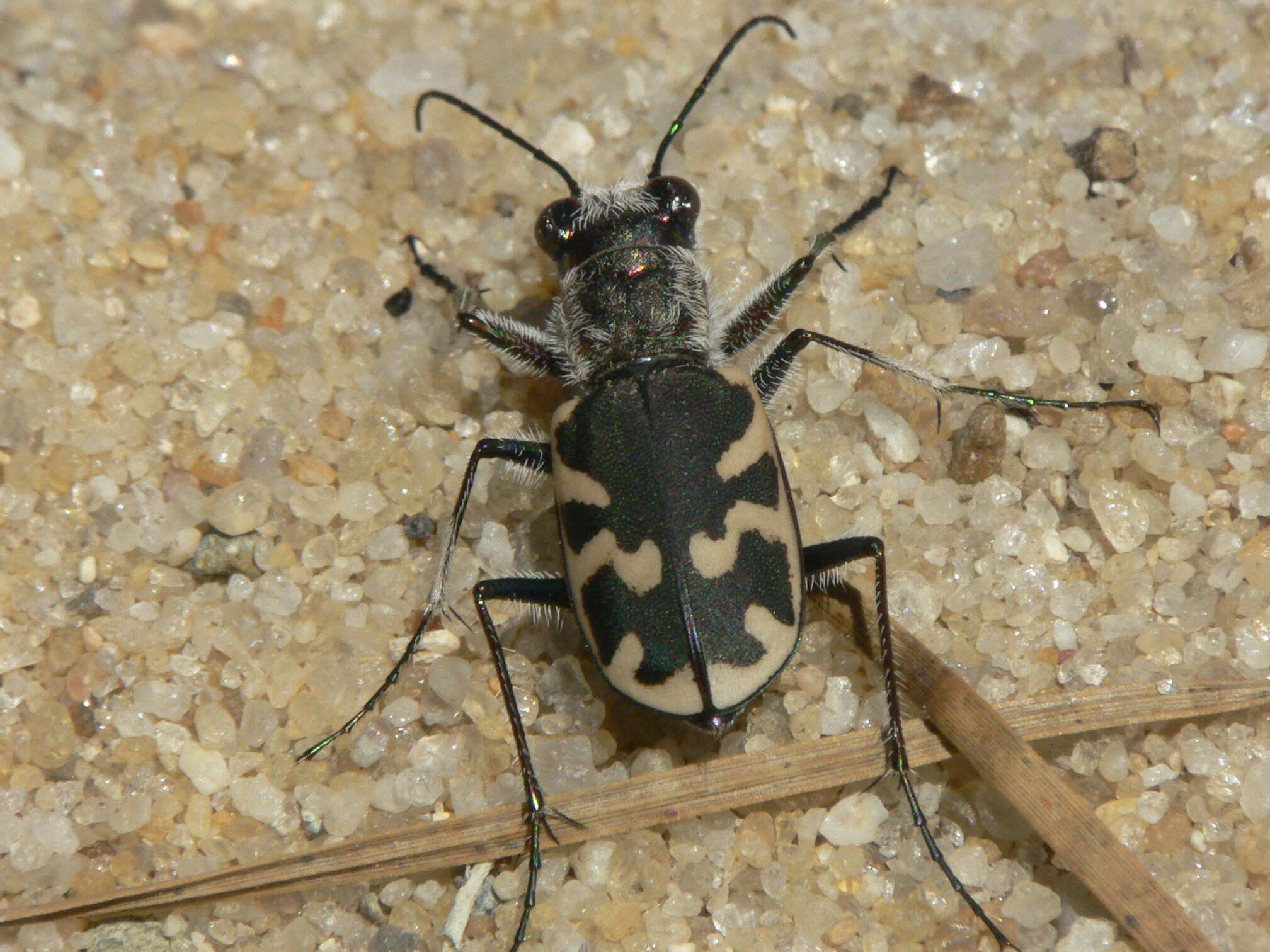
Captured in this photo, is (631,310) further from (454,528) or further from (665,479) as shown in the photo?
(454,528)

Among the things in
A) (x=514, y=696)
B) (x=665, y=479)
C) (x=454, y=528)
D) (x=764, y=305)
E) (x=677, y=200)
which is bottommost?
(x=514, y=696)

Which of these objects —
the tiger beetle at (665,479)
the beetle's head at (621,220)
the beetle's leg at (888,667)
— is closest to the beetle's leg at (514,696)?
the tiger beetle at (665,479)

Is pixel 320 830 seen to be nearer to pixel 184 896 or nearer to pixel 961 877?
pixel 184 896

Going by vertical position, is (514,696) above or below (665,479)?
below

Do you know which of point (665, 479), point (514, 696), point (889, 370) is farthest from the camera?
point (889, 370)

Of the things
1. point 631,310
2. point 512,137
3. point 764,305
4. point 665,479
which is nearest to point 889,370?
point 764,305

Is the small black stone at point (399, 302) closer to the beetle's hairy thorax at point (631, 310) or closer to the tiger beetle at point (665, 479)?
the tiger beetle at point (665, 479)

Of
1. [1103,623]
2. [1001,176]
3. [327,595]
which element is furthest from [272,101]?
[1103,623]
